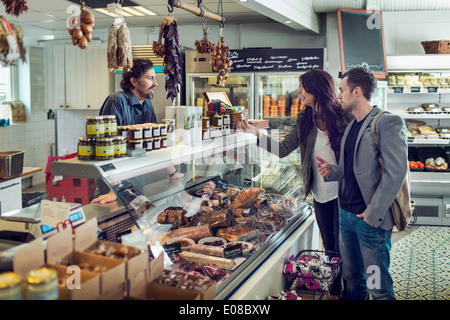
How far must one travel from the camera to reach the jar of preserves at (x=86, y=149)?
2291 mm

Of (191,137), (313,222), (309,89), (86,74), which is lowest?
(313,222)

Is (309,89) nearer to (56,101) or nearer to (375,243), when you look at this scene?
(375,243)

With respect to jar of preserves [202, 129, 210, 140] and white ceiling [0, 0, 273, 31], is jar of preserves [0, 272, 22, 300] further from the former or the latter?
white ceiling [0, 0, 273, 31]

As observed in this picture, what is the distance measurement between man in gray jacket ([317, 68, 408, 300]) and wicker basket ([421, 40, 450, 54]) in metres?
4.34

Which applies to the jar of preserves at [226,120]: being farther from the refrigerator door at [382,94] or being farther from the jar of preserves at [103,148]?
the refrigerator door at [382,94]

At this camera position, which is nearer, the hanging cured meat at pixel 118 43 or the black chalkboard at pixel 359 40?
the hanging cured meat at pixel 118 43

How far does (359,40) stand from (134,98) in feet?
13.7

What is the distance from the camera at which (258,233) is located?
3236mm

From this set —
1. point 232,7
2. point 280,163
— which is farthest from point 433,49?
point 280,163

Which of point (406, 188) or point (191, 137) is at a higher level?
point (191, 137)

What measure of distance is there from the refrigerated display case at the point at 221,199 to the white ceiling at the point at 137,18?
3.33 m

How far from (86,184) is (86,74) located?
17.8 ft

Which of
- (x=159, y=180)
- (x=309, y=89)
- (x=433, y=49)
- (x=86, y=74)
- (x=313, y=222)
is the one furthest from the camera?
(x=86, y=74)

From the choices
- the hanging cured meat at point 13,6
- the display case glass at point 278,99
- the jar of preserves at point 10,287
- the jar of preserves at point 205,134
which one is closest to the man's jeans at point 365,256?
the jar of preserves at point 205,134
